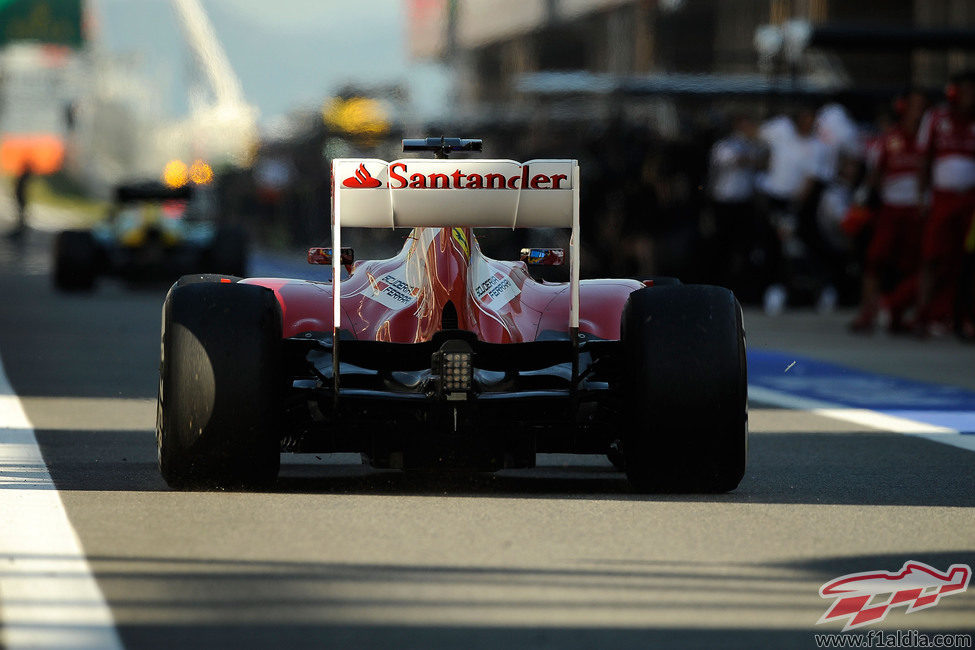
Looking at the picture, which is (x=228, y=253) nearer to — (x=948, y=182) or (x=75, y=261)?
(x=75, y=261)

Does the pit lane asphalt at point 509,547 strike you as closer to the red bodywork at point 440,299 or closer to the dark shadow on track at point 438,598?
the dark shadow on track at point 438,598

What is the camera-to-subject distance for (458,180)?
820 centimetres

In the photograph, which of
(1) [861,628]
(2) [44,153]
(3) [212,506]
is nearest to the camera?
(1) [861,628]

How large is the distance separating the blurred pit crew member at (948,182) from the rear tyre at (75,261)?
12.1 meters

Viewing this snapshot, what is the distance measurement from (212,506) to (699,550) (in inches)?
73.9

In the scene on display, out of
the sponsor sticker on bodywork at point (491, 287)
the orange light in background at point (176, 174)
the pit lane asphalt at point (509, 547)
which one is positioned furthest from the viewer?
the orange light in background at point (176, 174)

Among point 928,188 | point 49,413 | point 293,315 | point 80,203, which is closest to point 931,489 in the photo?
point 293,315

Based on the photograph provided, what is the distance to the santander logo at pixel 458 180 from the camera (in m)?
8.16

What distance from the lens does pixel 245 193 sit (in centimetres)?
5350

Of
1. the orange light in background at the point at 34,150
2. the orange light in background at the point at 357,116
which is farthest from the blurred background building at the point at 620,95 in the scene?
the orange light in background at the point at 34,150

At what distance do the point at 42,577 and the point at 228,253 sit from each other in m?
21.1

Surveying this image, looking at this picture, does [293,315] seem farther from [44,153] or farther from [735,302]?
[44,153]

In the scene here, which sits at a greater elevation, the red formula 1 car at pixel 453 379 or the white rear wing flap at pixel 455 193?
the white rear wing flap at pixel 455 193

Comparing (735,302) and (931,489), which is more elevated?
(735,302)
